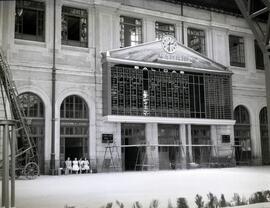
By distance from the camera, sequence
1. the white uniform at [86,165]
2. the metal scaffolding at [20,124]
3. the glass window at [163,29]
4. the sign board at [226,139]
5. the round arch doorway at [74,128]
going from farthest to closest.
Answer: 1. the sign board at [226,139]
2. the glass window at [163,29]
3. the round arch doorway at [74,128]
4. the white uniform at [86,165]
5. the metal scaffolding at [20,124]

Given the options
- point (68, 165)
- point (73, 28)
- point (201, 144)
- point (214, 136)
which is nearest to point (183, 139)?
point (201, 144)

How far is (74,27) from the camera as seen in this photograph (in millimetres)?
18578

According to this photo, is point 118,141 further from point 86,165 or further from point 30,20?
point 30,20

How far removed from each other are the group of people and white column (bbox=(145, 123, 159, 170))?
127 inches

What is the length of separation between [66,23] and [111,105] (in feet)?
14.8

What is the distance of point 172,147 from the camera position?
65.2 feet

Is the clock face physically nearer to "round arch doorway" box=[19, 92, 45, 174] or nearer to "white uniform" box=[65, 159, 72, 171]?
"round arch doorway" box=[19, 92, 45, 174]

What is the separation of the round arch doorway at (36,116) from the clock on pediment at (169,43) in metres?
6.80

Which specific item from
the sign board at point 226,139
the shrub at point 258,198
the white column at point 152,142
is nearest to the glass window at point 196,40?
the sign board at point 226,139

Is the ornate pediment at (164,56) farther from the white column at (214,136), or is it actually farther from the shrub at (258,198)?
the shrub at (258,198)

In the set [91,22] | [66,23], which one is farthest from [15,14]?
[91,22]

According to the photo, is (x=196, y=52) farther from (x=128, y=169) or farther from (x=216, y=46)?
(x=128, y=169)

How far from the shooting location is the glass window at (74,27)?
18.2 meters

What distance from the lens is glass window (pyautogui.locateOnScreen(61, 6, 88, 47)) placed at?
18.2 metres
